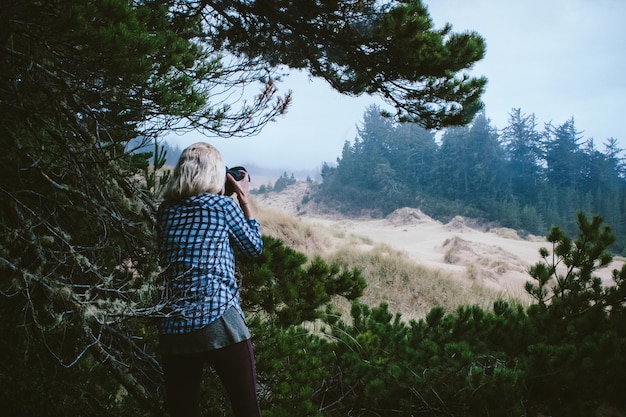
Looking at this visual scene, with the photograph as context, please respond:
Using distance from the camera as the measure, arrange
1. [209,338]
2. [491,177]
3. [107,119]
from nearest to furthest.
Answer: [209,338] < [107,119] < [491,177]

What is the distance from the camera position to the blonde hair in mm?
1819

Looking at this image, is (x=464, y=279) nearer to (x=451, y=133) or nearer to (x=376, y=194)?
(x=376, y=194)

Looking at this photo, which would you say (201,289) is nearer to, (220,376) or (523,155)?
(220,376)

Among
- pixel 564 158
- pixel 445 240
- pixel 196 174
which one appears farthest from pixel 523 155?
pixel 196 174

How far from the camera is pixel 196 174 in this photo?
5.98 ft

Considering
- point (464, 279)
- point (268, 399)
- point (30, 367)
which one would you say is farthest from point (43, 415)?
point (464, 279)

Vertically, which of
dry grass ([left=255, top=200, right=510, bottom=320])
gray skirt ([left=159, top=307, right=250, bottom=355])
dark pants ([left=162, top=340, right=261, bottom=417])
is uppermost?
gray skirt ([left=159, top=307, right=250, bottom=355])

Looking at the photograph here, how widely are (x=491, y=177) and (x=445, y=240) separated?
24344 millimetres

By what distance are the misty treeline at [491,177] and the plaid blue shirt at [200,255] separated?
40.6 m

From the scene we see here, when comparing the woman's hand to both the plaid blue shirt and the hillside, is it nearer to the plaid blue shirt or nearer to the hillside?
the plaid blue shirt

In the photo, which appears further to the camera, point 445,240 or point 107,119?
point 445,240

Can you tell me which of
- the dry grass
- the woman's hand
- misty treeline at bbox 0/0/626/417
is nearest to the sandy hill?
the dry grass

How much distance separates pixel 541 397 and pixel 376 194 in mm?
44788

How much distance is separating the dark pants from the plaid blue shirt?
0.14 m
